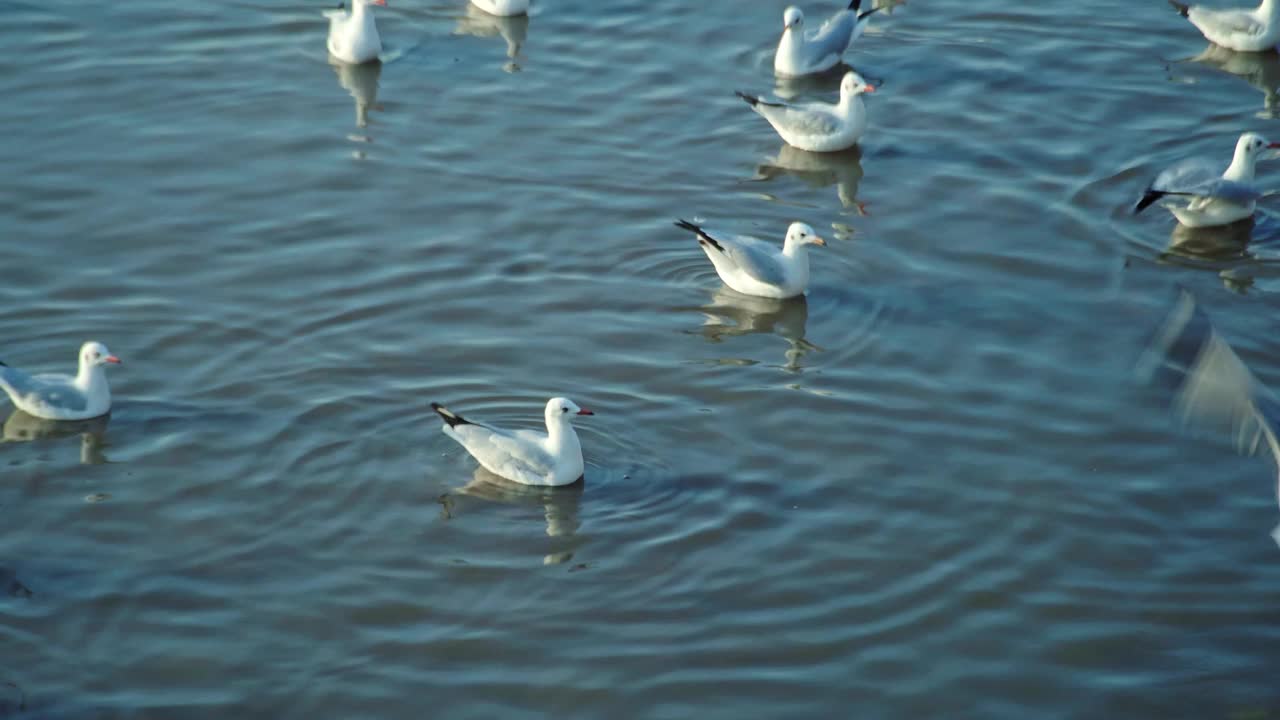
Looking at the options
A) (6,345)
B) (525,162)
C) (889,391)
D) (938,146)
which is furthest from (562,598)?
(938,146)

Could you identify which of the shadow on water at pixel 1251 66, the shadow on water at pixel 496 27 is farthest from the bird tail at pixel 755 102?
the shadow on water at pixel 1251 66

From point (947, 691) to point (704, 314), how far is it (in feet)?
16.6

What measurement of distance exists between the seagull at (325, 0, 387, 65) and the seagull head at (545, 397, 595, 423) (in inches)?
326

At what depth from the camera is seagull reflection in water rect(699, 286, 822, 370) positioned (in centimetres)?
1332

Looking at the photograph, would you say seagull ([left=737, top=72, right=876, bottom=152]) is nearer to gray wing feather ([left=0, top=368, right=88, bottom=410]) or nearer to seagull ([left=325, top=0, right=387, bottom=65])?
seagull ([left=325, top=0, right=387, bottom=65])

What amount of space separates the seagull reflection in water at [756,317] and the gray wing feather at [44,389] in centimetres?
479

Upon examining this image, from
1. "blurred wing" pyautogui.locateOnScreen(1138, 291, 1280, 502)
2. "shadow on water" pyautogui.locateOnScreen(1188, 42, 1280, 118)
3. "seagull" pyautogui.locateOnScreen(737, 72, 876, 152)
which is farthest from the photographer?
"shadow on water" pyautogui.locateOnScreen(1188, 42, 1280, 118)

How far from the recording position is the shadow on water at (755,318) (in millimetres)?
13312

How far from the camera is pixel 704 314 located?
13.6m

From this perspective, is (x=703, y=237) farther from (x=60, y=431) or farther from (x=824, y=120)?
(x=60, y=431)

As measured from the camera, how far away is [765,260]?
1359cm

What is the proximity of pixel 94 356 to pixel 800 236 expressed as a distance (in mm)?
5630

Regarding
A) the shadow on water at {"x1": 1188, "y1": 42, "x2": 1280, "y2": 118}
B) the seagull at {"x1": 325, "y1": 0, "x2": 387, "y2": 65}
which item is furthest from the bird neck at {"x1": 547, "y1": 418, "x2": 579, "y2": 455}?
the shadow on water at {"x1": 1188, "y1": 42, "x2": 1280, "y2": 118}

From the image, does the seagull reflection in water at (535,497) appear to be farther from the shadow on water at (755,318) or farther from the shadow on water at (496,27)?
the shadow on water at (496,27)
